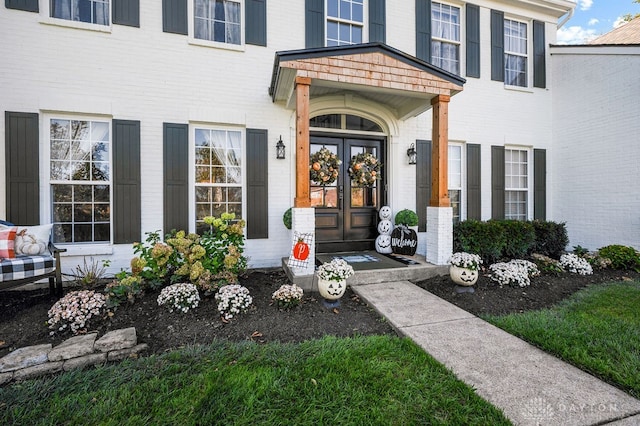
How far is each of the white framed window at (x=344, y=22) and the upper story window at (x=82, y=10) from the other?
3763 mm

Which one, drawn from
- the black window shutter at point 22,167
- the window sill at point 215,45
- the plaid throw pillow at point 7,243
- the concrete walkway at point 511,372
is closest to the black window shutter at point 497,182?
the concrete walkway at point 511,372

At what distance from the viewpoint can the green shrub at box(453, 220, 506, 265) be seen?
548cm

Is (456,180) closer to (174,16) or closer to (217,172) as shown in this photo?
(217,172)

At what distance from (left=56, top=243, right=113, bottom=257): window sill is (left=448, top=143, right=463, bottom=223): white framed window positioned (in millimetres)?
6720

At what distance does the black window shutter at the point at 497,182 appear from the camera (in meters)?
6.79

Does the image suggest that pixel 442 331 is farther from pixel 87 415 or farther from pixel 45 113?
pixel 45 113

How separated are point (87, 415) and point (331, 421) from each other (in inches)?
59.2

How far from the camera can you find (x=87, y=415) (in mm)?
1827

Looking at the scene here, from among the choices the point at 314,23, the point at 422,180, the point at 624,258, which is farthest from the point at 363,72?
the point at 624,258

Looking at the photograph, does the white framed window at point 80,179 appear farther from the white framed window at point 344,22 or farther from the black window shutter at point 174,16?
the white framed window at point 344,22

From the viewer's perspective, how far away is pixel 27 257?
3.68m

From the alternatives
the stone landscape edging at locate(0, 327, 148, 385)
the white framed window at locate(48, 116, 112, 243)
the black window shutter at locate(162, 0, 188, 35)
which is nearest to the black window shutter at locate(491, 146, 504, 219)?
the black window shutter at locate(162, 0, 188, 35)

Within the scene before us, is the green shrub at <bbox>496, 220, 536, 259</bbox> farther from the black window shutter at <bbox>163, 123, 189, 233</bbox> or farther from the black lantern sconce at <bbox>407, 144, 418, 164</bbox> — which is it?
the black window shutter at <bbox>163, 123, 189, 233</bbox>

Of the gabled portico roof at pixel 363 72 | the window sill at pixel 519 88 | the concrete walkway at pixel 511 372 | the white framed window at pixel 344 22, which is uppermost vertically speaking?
the white framed window at pixel 344 22
